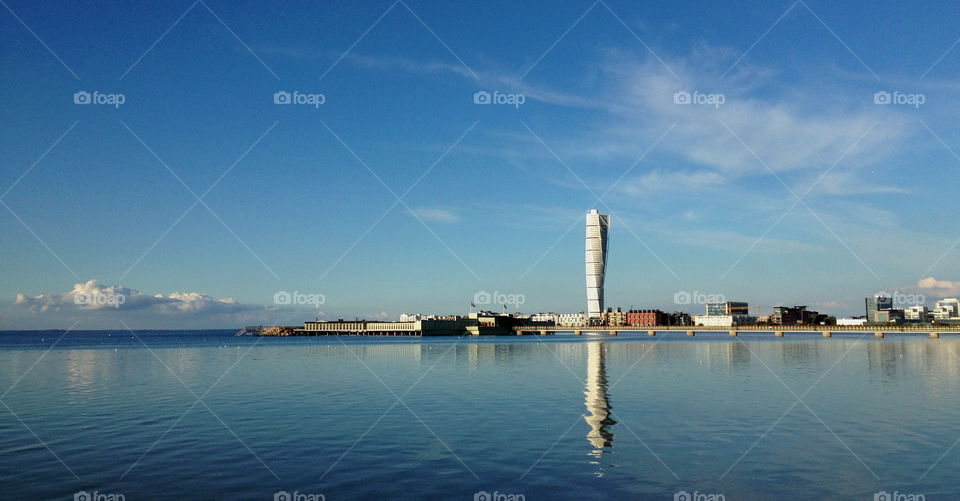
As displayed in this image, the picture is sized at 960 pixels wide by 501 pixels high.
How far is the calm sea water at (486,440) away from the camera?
723 inches

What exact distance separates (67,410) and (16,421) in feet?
12.0

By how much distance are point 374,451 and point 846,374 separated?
4612 cm

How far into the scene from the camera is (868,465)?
20.8 m

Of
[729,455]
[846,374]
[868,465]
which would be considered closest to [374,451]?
[729,455]

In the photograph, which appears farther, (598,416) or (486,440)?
(598,416)

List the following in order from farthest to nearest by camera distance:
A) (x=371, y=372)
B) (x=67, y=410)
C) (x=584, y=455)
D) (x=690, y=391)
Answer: (x=371, y=372), (x=690, y=391), (x=67, y=410), (x=584, y=455)

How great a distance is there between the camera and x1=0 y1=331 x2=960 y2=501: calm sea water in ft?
60.3

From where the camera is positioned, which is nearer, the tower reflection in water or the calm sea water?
the calm sea water

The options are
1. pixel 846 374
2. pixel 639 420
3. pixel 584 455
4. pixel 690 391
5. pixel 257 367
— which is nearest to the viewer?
pixel 584 455

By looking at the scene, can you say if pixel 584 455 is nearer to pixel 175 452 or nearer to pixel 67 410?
pixel 175 452

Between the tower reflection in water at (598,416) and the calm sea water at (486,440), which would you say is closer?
the calm sea water at (486,440)

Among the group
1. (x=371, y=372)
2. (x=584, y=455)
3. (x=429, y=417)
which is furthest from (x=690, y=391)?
(x=371, y=372)

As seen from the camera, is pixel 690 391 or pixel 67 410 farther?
pixel 690 391

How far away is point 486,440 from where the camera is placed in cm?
2531
